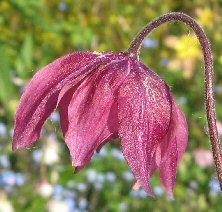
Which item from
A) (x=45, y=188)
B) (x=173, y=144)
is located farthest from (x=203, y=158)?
(x=173, y=144)

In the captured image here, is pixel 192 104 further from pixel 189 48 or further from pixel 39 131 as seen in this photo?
pixel 39 131

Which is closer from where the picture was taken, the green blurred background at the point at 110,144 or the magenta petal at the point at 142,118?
the magenta petal at the point at 142,118

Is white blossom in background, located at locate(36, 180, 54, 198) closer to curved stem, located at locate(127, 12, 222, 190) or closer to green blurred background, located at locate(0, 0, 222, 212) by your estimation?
green blurred background, located at locate(0, 0, 222, 212)

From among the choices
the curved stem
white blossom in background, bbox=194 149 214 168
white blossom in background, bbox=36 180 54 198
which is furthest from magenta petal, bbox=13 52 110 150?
white blossom in background, bbox=194 149 214 168

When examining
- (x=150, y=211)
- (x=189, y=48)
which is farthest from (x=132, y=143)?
(x=189, y=48)

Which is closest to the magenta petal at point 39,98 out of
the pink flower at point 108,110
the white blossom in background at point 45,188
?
the pink flower at point 108,110

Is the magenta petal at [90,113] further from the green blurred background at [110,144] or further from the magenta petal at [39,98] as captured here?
the green blurred background at [110,144]
